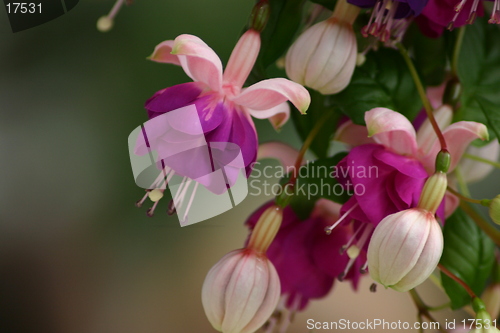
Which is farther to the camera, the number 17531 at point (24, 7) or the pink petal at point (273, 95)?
the number 17531 at point (24, 7)

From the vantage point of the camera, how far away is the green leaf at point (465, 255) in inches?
18.8

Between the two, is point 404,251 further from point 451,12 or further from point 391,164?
point 451,12

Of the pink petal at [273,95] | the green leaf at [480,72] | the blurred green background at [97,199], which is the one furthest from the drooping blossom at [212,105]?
the green leaf at [480,72]

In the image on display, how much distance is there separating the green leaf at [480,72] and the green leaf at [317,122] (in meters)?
0.12

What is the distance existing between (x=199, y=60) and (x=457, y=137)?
208mm

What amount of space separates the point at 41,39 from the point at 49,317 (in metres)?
0.40

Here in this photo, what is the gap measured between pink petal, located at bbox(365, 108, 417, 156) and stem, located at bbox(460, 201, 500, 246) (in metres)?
0.13

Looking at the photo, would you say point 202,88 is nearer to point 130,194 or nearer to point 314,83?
point 314,83

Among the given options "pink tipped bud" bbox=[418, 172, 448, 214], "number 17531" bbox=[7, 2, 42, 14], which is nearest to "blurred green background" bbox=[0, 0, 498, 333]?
"number 17531" bbox=[7, 2, 42, 14]

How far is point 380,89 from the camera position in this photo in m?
0.46

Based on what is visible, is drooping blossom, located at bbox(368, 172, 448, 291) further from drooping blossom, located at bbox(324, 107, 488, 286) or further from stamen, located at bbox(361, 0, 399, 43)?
stamen, located at bbox(361, 0, 399, 43)

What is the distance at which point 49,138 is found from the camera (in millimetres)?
727

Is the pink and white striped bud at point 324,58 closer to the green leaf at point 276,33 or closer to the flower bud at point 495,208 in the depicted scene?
the green leaf at point 276,33

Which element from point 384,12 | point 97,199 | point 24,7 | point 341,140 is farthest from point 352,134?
point 97,199
